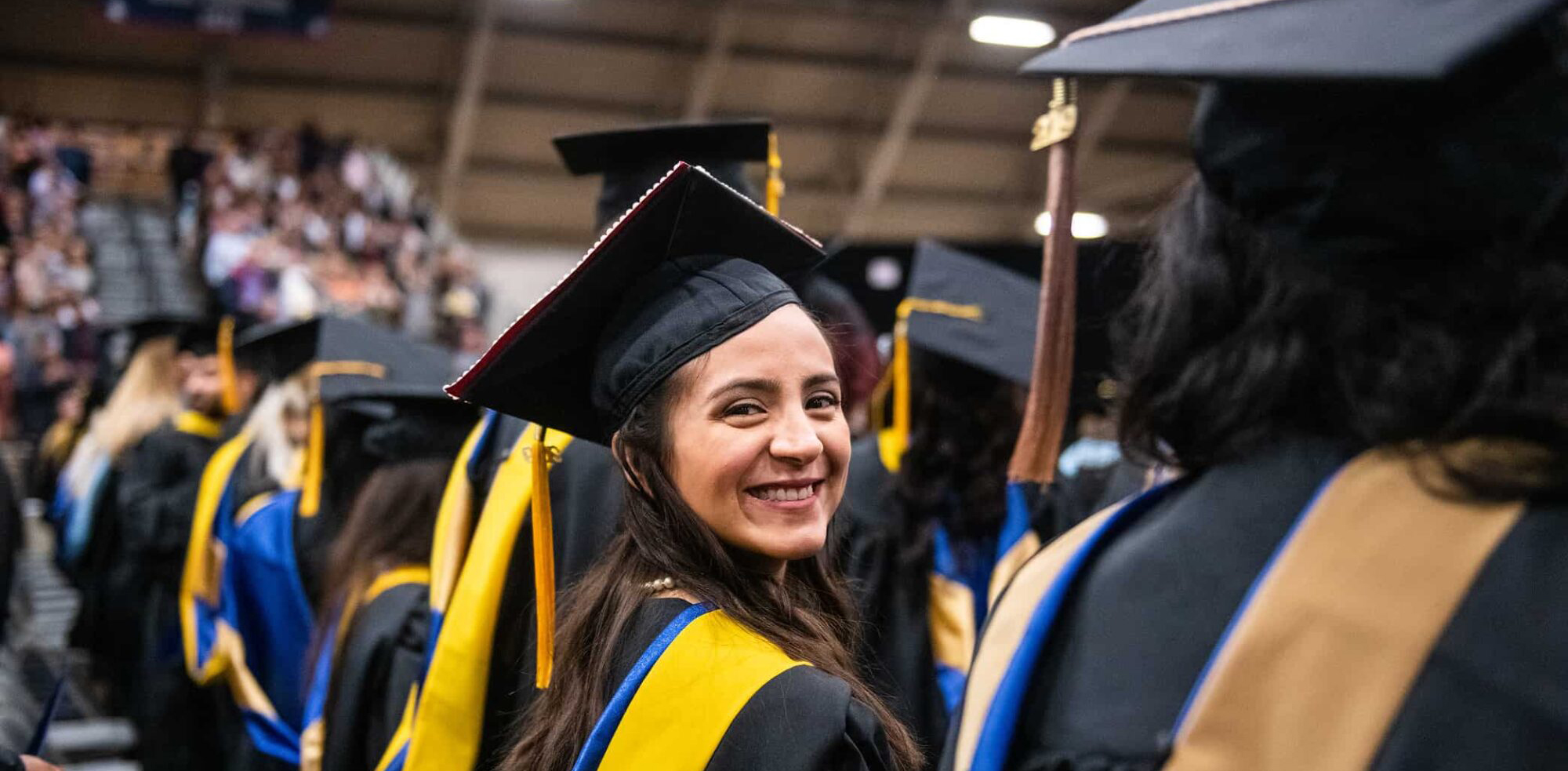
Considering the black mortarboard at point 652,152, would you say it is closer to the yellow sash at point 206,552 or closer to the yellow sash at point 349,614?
the yellow sash at point 349,614

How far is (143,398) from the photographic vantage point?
244 inches

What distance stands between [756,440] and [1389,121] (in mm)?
919

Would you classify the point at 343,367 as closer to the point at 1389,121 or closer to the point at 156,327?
the point at 156,327

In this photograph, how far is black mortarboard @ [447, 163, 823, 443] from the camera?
1.71 m

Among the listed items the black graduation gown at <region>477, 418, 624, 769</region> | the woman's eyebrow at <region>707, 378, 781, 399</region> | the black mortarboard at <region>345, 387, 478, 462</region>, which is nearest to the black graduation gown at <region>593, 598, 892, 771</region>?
the woman's eyebrow at <region>707, 378, 781, 399</region>

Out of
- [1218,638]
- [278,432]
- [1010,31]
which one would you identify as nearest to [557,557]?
[1218,638]

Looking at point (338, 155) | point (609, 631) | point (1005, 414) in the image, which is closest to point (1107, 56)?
point (609, 631)

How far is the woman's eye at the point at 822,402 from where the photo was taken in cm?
177

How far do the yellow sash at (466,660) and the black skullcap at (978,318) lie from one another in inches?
47.9

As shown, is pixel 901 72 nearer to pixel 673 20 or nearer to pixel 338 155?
pixel 673 20

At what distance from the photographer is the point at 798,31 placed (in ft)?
52.8

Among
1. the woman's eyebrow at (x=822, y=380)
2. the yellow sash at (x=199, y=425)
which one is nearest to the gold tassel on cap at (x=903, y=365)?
the woman's eyebrow at (x=822, y=380)

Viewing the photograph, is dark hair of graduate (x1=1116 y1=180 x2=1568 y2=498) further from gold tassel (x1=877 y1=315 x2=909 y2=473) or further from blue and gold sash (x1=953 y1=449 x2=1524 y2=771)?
gold tassel (x1=877 y1=315 x2=909 y2=473)

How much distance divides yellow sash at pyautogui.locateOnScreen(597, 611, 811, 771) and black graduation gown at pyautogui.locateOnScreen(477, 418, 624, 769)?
2.47 ft
